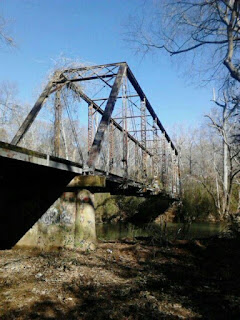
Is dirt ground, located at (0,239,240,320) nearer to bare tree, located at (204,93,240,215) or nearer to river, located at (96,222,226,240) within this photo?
river, located at (96,222,226,240)

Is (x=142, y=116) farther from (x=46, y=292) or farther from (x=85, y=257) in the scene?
(x=46, y=292)

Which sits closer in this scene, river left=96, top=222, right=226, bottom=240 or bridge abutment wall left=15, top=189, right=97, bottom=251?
bridge abutment wall left=15, top=189, right=97, bottom=251

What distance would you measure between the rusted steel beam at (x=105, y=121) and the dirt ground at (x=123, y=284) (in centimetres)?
247

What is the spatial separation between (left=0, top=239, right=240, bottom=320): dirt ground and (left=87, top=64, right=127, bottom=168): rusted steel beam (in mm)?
2471

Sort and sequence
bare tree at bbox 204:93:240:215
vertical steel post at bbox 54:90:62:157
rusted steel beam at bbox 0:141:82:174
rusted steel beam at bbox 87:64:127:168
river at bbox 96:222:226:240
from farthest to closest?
1. bare tree at bbox 204:93:240:215
2. vertical steel post at bbox 54:90:62:157
3. river at bbox 96:222:226:240
4. rusted steel beam at bbox 87:64:127:168
5. rusted steel beam at bbox 0:141:82:174

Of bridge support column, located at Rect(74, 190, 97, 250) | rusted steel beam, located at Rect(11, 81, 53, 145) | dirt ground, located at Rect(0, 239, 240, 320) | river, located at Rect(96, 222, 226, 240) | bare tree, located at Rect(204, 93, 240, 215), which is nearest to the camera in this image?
dirt ground, located at Rect(0, 239, 240, 320)

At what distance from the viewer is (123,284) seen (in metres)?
4.51

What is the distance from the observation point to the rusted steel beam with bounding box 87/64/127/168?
7762mm

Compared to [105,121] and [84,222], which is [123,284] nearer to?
[84,222]

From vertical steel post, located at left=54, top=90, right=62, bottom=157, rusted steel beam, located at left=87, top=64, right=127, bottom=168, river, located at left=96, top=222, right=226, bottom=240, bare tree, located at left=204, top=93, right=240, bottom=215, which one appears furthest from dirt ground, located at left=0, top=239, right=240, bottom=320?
bare tree, located at left=204, top=93, right=240, bottom=215

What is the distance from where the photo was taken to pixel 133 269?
5434 mm

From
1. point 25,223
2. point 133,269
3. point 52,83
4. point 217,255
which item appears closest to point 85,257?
point 133,269

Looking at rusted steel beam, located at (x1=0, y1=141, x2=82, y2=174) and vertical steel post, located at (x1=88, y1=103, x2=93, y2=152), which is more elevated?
vertical steel post, located at (x1=88, y1=103, x2=93, y2=152)

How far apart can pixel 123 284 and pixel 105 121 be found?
16.2 feet
